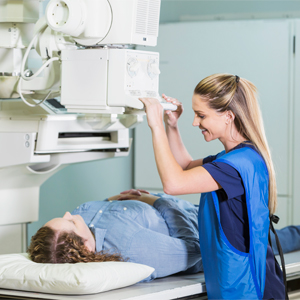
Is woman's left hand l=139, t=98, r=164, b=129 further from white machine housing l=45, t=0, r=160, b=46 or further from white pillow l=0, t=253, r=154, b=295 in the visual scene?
white pillow l=0, t=253, r=154, b=295

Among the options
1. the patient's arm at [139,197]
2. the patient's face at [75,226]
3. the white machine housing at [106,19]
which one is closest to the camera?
the white machine housing at [106,19]

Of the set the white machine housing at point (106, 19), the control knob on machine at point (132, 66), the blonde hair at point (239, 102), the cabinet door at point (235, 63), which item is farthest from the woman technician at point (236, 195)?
the cabinet door at point (235, 63)

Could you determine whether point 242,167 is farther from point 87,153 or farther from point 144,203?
point 87,153

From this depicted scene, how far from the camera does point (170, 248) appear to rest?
170 centimetres

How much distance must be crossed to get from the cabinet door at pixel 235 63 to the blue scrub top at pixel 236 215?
1.78m

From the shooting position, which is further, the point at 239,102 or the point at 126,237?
the point at 126,237

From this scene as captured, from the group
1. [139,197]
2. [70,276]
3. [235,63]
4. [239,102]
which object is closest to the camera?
[70,276]

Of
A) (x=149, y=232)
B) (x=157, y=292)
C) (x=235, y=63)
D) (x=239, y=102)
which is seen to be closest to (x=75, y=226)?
(x=149, y=232)

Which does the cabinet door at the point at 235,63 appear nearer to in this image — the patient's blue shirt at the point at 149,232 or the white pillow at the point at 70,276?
the patient's blue shirt at the point at 149,232

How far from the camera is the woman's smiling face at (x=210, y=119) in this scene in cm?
154

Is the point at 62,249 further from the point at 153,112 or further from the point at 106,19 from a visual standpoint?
the point at 106,19

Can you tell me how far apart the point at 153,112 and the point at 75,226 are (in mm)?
497

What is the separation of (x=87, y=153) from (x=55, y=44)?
0.60 metres

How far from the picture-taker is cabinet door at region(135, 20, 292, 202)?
330 cm
